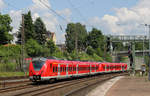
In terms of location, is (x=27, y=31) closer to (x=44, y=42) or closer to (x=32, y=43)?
(x=44, y=42)

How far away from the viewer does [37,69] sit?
2667 cm

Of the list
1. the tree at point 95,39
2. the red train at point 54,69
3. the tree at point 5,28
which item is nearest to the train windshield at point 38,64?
the red train at point 54,69

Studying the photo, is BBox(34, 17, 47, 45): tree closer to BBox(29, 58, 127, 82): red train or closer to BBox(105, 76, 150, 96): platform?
BBox(29, 58, 127, 82): red train

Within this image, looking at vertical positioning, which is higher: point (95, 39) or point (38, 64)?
point (95, 39)

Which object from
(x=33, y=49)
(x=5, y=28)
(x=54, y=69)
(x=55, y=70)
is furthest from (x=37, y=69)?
(x=5, y=28)

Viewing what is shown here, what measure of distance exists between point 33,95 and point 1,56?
3165 centimetres

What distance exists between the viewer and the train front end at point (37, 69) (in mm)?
26469

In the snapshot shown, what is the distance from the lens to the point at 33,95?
18.0 m

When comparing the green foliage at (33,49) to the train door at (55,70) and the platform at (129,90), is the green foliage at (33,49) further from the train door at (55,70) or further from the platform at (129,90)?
the platform at (129,90)

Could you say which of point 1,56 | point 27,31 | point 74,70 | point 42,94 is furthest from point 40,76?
point 27,31

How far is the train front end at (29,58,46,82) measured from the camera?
1042 inches

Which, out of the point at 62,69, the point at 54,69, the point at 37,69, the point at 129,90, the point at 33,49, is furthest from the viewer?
the point at 33,49

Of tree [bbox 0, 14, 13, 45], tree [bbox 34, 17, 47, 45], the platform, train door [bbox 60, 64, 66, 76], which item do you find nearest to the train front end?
train door [bbox 60, 64, 66, 76]

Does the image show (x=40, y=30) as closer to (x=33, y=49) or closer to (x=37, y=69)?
(x=33, y=49)
